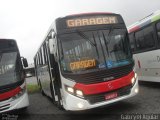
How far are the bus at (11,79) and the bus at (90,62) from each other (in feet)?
6.81

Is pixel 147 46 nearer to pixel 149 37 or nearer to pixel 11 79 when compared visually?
pixel 149 37

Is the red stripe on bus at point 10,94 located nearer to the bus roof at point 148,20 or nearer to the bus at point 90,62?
the bus at point 90,62

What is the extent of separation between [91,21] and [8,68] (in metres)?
3.76

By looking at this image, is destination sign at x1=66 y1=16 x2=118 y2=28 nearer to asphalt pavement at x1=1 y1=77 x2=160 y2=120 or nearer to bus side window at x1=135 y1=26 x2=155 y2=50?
asphalt pavement at x1=1 y1=77 x2=160 y2=120

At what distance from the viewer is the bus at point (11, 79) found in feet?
33.9

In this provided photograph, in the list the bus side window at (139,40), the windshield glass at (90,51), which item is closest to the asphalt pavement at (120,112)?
the windshield glass at (90,51)

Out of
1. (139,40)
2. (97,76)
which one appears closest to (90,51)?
(97,76)

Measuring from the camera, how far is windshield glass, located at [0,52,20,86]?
34.7 ft

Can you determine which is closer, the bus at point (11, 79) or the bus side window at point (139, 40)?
the bus at point (11, 79)

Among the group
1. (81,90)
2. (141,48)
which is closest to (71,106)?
(81,90)

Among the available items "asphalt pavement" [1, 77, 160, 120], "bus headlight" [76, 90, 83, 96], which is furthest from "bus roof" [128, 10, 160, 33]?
"bus headlight" [76, 90, 83, 96]

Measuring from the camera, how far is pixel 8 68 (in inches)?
423

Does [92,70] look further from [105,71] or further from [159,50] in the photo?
[159,50]

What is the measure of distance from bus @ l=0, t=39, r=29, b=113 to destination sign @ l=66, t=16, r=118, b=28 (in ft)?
10.6
